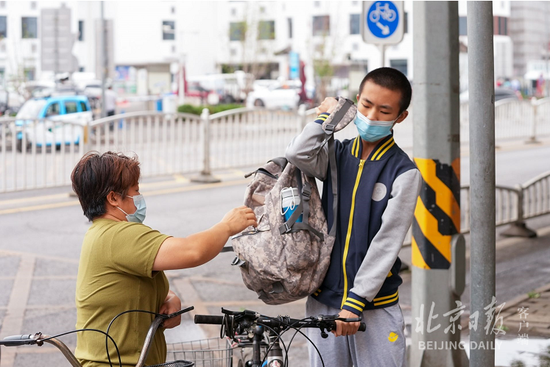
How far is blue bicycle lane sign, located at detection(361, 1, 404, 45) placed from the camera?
22.5 feet

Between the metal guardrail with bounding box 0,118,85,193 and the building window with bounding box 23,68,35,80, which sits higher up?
the building window with bounding box 23,68,35,80

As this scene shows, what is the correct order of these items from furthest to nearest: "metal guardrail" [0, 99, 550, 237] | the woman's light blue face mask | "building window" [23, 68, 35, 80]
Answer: "building window" [23, 68, 35, 80], "metal guardrail" [0, 99, 550, 237], the woman's light blue face mask

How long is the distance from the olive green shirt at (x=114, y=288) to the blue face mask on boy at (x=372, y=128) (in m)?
0.93

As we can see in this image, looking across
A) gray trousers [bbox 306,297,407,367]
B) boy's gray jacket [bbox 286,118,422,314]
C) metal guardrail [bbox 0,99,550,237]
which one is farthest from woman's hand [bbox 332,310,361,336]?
metal guardrail [bbox 0,99,550,237]

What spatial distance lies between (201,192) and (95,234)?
33.5ft

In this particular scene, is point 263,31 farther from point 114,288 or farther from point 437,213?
point 114,288

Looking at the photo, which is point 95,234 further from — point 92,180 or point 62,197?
point 62,197

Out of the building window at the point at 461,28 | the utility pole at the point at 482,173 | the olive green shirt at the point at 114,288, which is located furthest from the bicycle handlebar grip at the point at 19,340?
the building window at the point at 461,28

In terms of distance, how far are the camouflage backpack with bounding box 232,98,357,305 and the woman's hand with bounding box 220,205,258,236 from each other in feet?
1.00

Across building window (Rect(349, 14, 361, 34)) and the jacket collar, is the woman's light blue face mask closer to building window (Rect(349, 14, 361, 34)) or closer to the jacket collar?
the jacket collar

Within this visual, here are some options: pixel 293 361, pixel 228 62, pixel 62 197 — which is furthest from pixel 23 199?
pixel 228 62

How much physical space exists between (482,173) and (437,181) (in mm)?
1126

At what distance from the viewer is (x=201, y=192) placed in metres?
12.7

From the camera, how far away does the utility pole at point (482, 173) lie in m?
3.37
